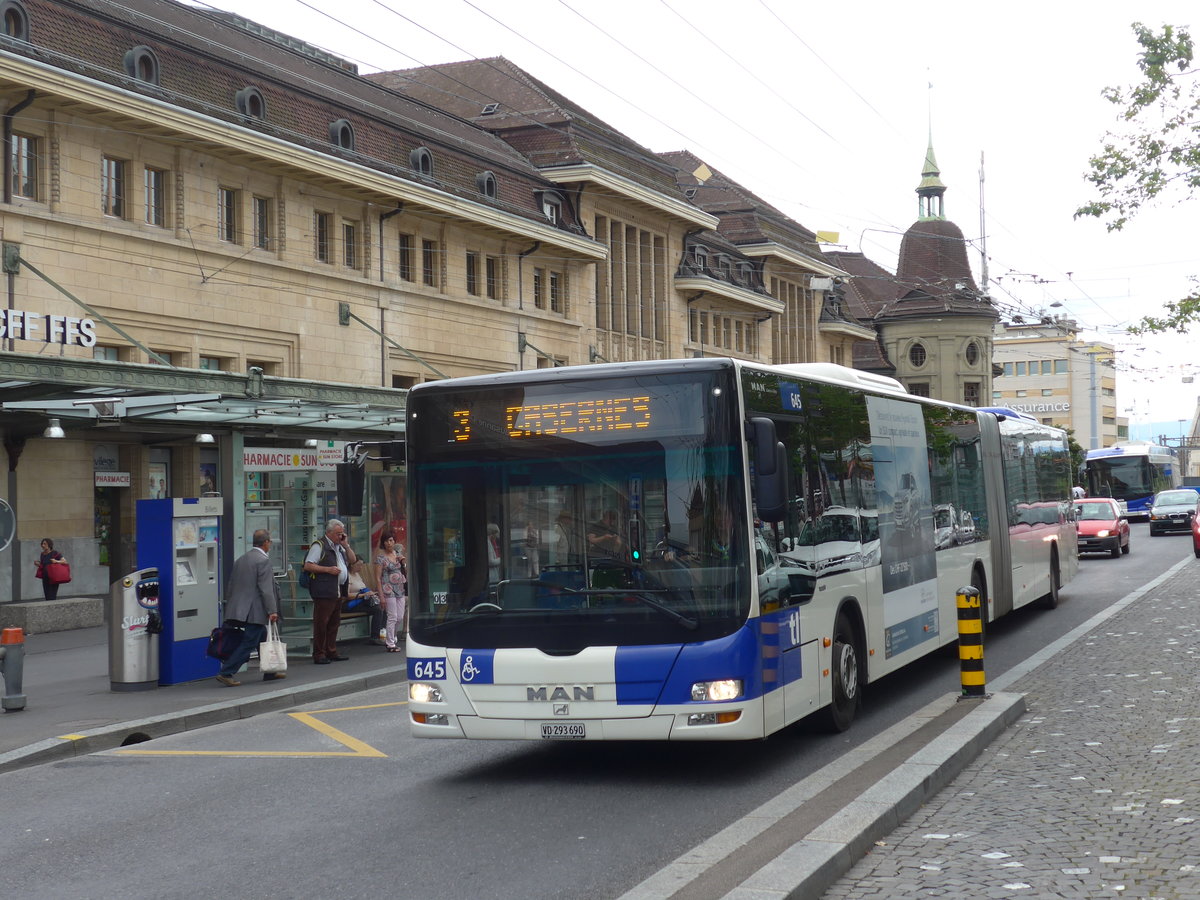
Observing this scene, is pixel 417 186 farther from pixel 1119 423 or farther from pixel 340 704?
pixel 1119 423

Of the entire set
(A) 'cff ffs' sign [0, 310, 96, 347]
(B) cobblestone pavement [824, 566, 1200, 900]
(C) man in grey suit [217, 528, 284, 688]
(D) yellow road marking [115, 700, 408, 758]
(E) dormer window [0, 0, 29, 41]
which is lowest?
(D) yellow road marking [115, 700, 408, 758]

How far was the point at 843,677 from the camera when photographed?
35.8 ft

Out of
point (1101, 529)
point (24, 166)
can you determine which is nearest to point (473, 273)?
point (24, 166)

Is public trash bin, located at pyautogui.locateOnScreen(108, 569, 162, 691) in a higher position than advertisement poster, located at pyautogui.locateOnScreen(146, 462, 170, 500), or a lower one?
lower

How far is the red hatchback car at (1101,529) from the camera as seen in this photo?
3634cm

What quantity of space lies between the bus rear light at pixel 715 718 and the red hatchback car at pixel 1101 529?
2914 cm

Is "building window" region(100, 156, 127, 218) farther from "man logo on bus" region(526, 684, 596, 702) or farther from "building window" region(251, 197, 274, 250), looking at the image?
"man logo on bus" region(526, 684, 596, 702)

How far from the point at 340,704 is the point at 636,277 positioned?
3614 cm

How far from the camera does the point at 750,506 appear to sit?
9.09 metres

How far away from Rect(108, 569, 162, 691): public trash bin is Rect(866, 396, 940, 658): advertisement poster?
25.1 ft

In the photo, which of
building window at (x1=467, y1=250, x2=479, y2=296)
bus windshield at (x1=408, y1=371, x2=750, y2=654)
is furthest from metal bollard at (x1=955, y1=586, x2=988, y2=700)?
building window at (x1=467, y1=250, x2=479, y2=296)

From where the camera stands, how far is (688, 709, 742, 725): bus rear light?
29.1 ft

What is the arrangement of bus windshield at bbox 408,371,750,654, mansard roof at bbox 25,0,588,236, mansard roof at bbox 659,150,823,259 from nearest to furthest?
1. bus windshield at bbox 408,371,750,654
2. mansard roof at bbox 25,0,588,236
3. mansard roof at bbox 659,150,823,259

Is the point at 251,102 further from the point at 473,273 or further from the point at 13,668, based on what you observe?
the point at 13,668
